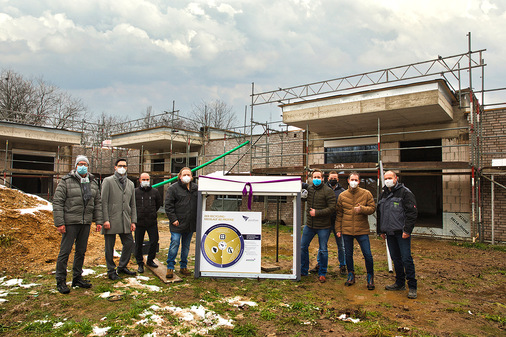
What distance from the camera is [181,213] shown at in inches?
216

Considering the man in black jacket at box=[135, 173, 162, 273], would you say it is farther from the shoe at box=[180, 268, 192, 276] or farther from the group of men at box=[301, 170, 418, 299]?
the group of men at box=[301, 170, 418, 299]

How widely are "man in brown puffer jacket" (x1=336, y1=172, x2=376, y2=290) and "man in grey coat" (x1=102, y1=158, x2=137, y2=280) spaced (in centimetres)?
354

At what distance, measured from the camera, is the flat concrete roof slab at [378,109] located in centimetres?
945

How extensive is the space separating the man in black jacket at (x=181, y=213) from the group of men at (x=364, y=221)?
2004 mm

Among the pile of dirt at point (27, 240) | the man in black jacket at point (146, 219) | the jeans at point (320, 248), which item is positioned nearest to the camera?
the jeans at point (320, 248)

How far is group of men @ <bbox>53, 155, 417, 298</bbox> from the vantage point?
4691 mm

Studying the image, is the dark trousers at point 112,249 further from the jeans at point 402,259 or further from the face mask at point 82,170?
the jeans at point 402,259

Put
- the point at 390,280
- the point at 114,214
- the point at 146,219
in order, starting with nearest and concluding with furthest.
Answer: the point at 114,214
the point at 390,280
the point at 146,219

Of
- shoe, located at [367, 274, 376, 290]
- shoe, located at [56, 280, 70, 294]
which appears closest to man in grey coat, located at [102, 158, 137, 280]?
shoe, located at [56, 280, 70, 294]

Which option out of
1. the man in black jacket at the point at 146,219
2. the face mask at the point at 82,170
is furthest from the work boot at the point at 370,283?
the face mask at the point at 82,170

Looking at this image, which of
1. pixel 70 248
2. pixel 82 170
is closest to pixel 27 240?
pixel 70 248

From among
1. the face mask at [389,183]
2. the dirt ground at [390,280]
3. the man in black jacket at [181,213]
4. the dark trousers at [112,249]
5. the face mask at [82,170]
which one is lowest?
the dirt ground at [390,280]

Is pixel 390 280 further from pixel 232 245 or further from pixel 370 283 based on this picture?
pixel 232 245

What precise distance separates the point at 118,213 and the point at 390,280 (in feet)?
15.7
